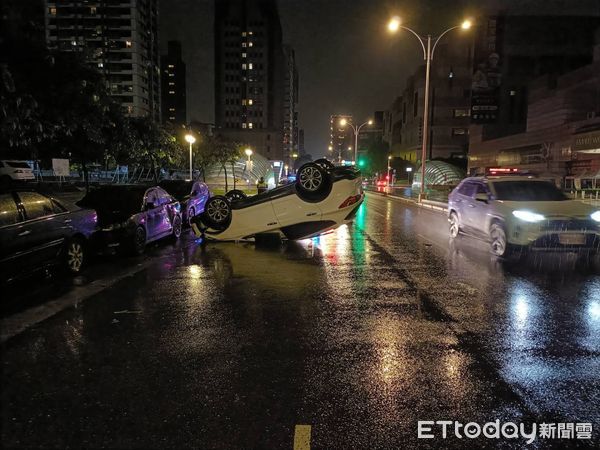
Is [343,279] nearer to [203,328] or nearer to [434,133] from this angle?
[203,328]

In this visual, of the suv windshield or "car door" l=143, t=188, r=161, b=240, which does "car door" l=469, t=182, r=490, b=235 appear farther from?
"car door" l=143, t=188, r=161, b=240

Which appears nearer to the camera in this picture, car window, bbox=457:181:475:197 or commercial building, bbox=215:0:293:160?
car window, bbox=457:181:475:197

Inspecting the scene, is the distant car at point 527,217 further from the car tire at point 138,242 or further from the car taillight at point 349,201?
the car tire at point 138,242

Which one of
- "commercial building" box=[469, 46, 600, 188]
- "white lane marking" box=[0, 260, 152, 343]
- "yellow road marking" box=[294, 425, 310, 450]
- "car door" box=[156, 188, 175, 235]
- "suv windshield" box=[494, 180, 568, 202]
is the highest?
"commercial building" box=[469, 46, 600, 188]

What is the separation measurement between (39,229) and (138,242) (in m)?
3.15

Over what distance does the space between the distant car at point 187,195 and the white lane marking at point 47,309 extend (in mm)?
7142

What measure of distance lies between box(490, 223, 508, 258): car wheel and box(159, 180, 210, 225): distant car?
29.6 feet

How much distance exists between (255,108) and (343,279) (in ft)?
504

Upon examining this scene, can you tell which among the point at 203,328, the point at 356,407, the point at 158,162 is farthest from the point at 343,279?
the point at 158,162

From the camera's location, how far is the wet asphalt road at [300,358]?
331 centimetres

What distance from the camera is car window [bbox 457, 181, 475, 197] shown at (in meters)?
11.6

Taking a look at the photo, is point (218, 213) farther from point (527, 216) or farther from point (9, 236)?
point (527, 216)

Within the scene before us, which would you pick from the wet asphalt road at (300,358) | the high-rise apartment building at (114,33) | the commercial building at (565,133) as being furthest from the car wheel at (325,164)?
the high-rise apartment building at (114,33)

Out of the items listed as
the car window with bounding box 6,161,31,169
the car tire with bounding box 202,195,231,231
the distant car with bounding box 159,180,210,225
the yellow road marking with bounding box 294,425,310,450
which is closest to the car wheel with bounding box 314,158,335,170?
the car tire with bounding box 202,195,231,231
